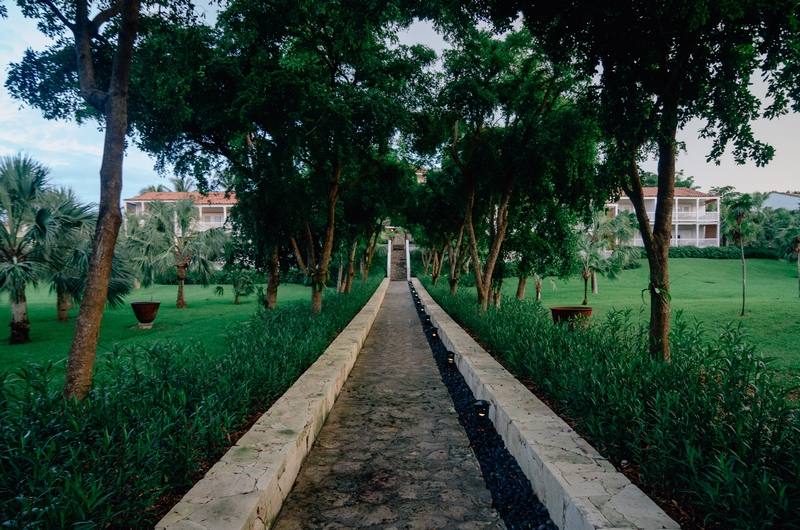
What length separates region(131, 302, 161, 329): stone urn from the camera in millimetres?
12539

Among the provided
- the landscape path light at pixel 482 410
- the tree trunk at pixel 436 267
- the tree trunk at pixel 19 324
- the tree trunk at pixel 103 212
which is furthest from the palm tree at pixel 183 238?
the landscape path light at pixel 482 410

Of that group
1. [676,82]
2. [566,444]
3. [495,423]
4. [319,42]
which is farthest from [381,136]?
[566,444]

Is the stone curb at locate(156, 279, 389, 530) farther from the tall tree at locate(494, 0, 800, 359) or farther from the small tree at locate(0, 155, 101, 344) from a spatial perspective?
the small tree at locate(0, 155, 101, 344)

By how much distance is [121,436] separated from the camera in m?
2.78

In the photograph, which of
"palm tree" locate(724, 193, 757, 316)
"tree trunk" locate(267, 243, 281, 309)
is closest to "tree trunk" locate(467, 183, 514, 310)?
"tree trunk" locate(267, 243, 281, 309)

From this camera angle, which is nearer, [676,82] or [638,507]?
[638,507]

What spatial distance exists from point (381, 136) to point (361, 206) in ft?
18.4

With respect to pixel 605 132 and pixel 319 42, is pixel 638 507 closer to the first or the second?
pixel 605 132

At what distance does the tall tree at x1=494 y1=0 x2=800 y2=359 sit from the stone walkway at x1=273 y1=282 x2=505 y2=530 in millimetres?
2632

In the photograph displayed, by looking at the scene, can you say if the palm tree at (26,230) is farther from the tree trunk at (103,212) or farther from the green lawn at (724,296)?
the green lawn at (724,296)

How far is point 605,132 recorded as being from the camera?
4.88 metres

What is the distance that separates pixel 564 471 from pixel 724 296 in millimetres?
26117

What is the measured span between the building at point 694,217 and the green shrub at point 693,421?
50013 millimetres

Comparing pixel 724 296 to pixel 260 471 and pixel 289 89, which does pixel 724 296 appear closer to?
pixel 289 89
